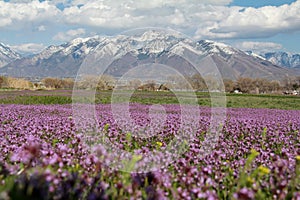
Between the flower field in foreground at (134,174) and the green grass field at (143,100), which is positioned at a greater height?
the flower field in foreground at (134,174)

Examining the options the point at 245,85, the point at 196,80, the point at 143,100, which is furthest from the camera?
the point at 245,85

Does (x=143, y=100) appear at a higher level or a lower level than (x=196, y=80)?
lower

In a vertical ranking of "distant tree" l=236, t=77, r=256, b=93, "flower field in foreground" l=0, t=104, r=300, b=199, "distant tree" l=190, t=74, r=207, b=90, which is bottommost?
"distant tree" l=236, t=77, r=256, b=93

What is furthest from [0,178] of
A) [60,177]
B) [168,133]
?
[168,133]

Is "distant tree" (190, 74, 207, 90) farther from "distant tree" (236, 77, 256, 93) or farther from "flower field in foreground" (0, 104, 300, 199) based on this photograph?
"distant tree" (236, 77, 256, 93)

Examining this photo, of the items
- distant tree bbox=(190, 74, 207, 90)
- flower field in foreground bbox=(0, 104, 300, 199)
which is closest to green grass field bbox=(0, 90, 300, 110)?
distant tree bbox=(190, 74, 207, 90)

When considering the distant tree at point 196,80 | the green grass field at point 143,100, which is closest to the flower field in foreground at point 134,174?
the distant tree at point 196,80

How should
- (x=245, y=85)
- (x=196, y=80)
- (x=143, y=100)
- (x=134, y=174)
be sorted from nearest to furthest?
(x=134, y=174) → (x=143, y=100) → (x=196, y=80) → (x=245, y=85)

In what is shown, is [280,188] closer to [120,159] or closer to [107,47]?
[120,159]

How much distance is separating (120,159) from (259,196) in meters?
2.03

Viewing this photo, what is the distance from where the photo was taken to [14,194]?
9.28 feet

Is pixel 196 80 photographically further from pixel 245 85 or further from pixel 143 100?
pixel 245 85

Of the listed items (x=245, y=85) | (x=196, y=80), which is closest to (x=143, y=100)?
(x=196, y=80)

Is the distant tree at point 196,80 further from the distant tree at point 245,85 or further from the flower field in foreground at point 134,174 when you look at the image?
the distant tree at point 245,85
